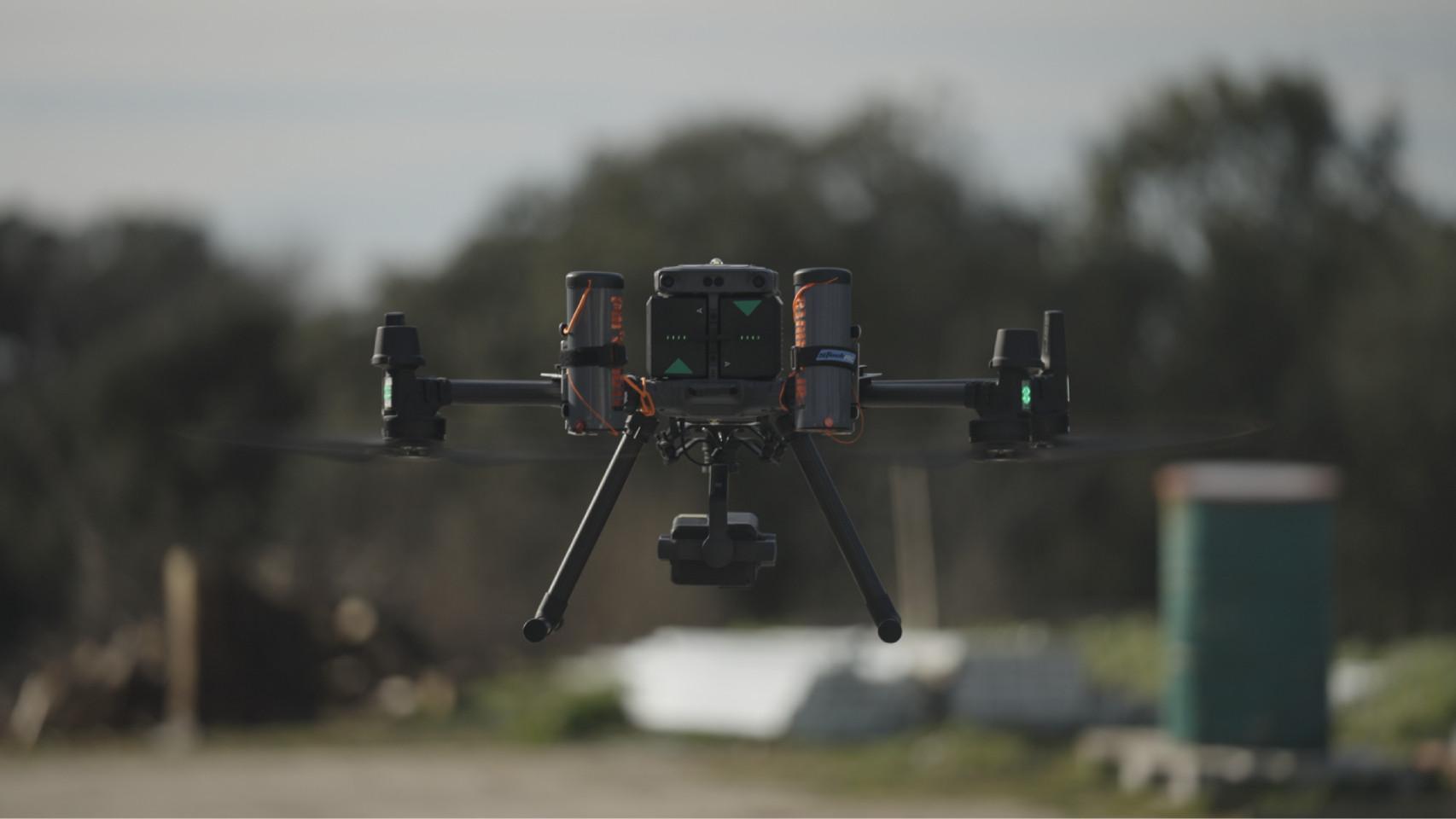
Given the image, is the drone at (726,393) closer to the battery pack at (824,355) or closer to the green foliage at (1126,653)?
the battery pack at (824,355)

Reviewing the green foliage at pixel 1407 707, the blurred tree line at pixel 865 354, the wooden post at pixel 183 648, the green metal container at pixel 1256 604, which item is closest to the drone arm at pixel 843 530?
the green metal container at pixel 1256 604

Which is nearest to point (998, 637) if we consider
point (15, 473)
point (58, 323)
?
point (15, 473)

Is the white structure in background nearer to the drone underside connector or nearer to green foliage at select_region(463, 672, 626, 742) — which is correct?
green foliage at select_region(463, 672, 626, 742)

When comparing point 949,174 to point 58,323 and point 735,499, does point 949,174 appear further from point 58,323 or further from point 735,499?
point 58,323

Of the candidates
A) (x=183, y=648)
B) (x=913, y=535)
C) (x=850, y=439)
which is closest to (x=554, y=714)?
(x=183, y=648)

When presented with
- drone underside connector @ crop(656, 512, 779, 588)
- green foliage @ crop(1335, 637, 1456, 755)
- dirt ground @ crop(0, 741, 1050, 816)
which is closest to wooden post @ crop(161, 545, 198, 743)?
dirt ground @ crop(0, 741, 1050, 816)
